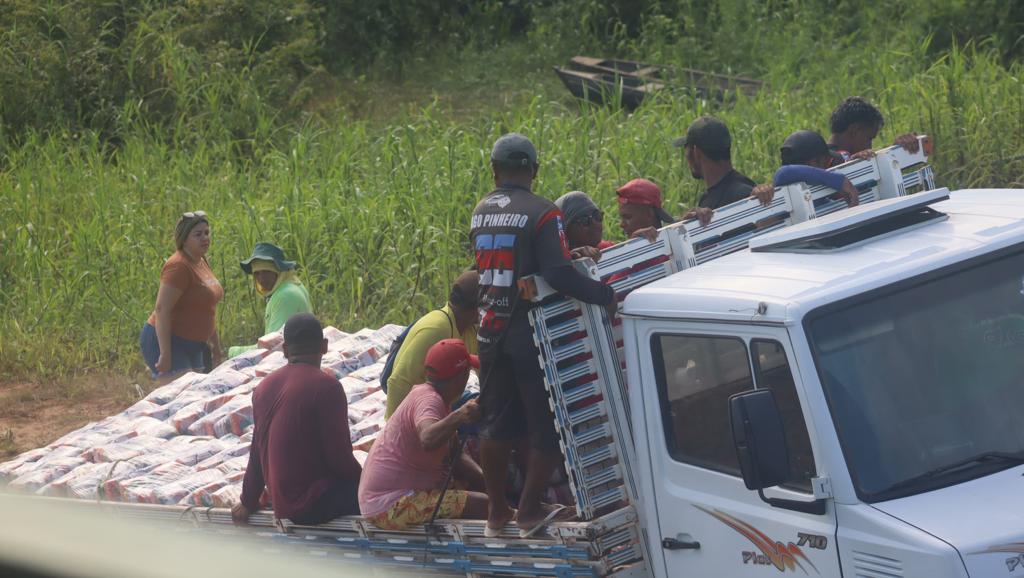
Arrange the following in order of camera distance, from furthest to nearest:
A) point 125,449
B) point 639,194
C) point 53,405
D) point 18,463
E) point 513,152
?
point 53,405
point 18,463
point 125,449
point 639,194
point 513,152

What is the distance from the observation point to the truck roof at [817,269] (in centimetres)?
381

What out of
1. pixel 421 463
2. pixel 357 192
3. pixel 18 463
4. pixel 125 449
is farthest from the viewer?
pixel 357 192

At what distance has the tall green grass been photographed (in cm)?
1073

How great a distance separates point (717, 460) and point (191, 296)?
17.3ft

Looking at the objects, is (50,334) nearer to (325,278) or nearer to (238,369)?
(325,278)

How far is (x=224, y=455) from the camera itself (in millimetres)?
6527

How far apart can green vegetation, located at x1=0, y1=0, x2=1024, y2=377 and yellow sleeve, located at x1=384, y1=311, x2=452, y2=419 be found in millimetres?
4585

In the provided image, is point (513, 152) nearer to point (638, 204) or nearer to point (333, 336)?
point (638, 204)

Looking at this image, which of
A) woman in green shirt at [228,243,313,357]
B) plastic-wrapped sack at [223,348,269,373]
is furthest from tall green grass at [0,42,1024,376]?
plastic-wrapped sack at [223,348,269,373]

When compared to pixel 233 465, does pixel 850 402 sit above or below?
above

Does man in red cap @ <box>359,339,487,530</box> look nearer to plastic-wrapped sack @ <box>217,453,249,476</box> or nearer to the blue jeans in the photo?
plastic-wrapped sack @ <box>217,453,249,476</box>

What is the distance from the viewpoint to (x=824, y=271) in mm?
3969

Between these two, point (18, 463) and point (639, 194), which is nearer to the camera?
point (639, 194)

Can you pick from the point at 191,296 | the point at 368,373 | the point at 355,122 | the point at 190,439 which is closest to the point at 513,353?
the point at 368,373
